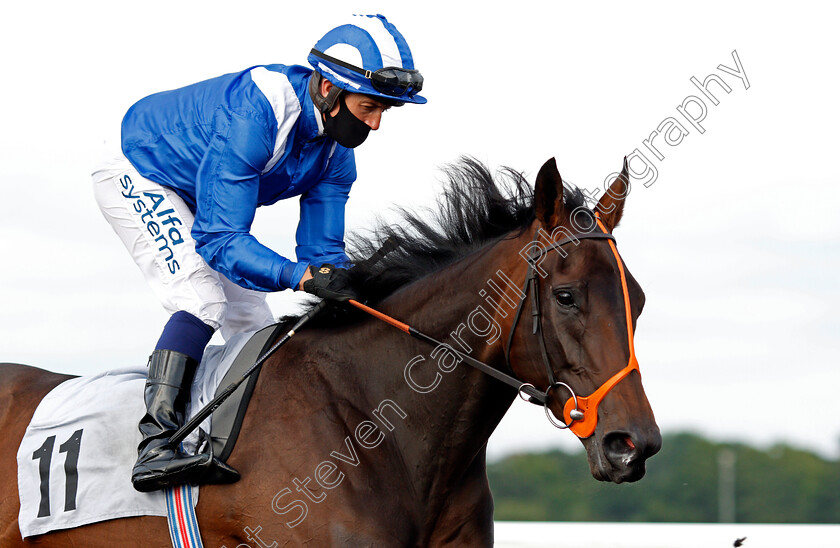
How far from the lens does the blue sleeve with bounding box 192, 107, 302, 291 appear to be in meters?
3.50

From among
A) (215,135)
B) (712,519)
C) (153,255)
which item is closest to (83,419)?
(153,255)

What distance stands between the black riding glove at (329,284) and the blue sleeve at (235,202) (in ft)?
0.28

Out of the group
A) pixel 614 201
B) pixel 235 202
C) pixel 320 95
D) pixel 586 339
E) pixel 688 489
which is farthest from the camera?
pixel 688 489

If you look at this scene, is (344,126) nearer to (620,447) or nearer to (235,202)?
(235,202)

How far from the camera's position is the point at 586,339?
3021 millimetres

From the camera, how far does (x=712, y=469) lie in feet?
159

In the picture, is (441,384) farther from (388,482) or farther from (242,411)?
(242,411)

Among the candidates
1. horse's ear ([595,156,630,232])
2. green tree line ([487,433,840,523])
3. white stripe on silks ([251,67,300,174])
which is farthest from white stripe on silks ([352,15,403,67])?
green tree line ([487,433,840,523])

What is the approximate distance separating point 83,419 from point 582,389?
190 cm

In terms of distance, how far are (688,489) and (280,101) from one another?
1841 inches

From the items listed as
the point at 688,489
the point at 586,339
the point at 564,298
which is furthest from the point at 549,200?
the point at 688,489

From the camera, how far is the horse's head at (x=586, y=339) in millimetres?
2916

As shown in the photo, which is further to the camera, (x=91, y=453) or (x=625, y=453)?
(x=91, y=453)

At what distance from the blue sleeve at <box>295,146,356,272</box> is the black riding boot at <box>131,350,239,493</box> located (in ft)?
2.98
